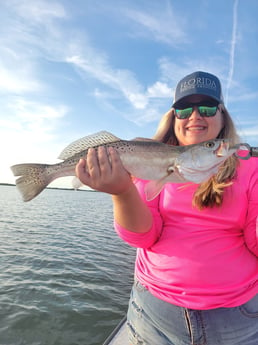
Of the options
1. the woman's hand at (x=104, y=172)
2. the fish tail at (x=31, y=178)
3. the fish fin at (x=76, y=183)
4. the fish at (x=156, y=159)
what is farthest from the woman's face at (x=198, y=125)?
the fish tail at (x=31, y=178)

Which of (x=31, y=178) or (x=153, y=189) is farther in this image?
(x=31, y=178)

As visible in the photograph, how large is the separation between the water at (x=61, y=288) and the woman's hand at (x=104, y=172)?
5709mm

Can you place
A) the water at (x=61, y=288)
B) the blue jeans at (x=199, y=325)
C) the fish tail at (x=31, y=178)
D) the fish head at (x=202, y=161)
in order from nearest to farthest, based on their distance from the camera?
the blue jeans at (x=199, y=325)
the fish head at (x=202, y=161)
the fish tail at (x=31, y=178)
the water at (x=61, y=288)

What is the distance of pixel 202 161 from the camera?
2756mm

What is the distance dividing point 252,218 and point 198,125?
1.17 meters

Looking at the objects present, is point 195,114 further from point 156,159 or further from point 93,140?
point 93,140

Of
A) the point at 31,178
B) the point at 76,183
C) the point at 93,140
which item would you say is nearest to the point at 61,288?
the point at 31,178

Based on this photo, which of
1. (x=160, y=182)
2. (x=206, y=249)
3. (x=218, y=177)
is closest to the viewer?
(x=206, y=249)

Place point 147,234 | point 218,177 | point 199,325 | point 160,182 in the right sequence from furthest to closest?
point 218,177
point 160,182
point 147,234
point 199,325

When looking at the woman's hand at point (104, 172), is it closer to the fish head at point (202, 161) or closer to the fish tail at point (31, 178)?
the fish head at point (202, 161)

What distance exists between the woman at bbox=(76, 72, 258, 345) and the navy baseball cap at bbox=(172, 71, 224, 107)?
3 centimetres

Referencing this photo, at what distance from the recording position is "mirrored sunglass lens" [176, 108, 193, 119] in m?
3.11

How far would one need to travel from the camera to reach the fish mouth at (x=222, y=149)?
2.60 m

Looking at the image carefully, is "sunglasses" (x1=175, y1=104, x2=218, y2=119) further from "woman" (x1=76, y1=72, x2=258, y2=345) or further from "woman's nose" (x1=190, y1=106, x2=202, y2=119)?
"woman" (x1=76, y1=72, x2=258, y2=345)
